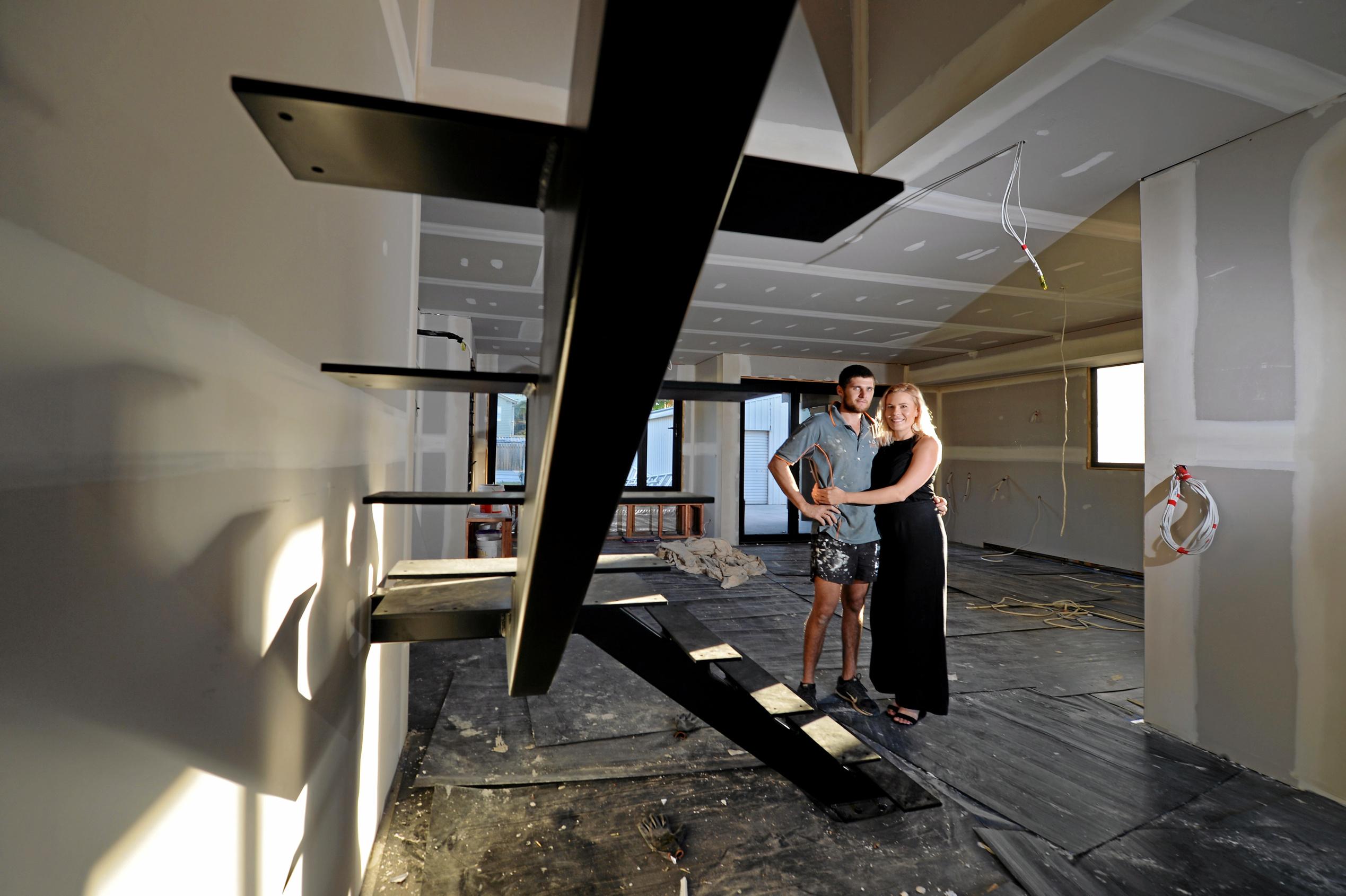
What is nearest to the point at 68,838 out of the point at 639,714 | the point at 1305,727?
the point at 639,714

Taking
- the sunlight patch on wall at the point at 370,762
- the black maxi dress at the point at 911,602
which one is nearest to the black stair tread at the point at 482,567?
the sunlight patch on wall at the point at 370,762

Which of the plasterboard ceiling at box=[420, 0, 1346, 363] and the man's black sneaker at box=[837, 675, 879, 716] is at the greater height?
the plasterboard ceiling at box=[420, 0, 1346, 363]

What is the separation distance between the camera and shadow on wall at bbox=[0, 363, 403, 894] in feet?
1.42

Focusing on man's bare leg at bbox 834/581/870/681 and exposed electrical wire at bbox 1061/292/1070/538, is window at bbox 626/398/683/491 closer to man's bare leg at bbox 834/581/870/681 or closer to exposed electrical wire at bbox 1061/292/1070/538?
exposed electrical wire at bbox 1061/292/1070/538

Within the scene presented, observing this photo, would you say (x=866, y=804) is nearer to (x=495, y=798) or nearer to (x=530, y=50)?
(x=495, y=798)

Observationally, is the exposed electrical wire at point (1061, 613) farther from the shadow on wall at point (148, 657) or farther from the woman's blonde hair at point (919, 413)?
the shadow on wall at point (148, 657)

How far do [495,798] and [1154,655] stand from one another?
287 centimetres

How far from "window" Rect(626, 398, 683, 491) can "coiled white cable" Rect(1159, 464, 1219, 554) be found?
578 cm

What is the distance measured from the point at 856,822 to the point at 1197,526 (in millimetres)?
1963

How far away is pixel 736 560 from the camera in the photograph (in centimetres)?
586

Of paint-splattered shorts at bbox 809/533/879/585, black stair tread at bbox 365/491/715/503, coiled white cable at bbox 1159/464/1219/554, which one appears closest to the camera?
black stair tread at bbox 365/491/715/503

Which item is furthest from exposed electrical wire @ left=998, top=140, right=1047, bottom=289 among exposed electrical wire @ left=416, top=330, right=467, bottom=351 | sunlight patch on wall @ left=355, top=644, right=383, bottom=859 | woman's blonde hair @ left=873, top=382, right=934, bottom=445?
exposed electrical wire @ left=416, top=330, right=467, bottom=351

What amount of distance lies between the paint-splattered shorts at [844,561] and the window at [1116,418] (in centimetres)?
503

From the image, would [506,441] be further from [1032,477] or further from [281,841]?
[281,841]
